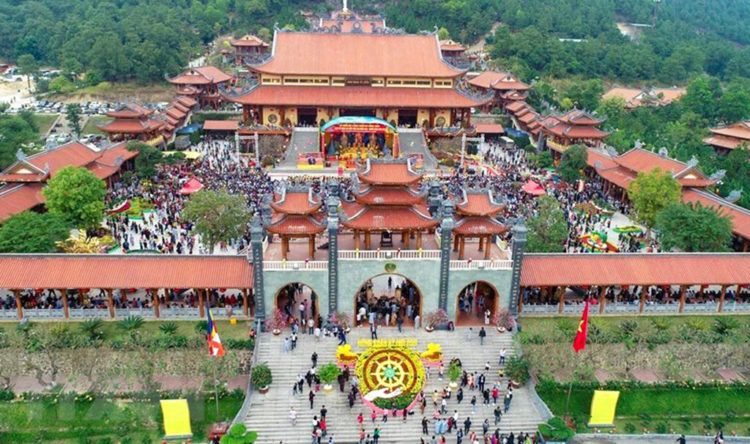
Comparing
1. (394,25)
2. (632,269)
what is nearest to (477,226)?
(632,269)

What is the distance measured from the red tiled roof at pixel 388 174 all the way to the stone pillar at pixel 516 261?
508 cm

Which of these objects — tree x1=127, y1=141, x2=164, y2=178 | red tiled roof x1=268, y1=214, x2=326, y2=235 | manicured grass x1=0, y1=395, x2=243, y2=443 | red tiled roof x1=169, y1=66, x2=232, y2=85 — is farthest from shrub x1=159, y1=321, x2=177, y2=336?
red tiled roof x1=169, y1=66, x2=232, y2=85

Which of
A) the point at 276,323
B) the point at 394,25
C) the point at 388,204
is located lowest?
the point at 276,323

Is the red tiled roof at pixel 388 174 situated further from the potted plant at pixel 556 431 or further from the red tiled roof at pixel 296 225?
the potted plant at pixel 556 431

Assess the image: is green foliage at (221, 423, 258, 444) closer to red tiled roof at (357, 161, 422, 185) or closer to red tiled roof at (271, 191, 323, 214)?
red tiled roof at (271, 191, 323, 214)

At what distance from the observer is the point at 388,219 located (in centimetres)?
2838

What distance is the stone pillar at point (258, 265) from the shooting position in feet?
88.8

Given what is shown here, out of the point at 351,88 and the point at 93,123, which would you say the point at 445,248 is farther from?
the point at 93,123

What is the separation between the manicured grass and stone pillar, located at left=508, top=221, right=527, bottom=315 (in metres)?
12.9

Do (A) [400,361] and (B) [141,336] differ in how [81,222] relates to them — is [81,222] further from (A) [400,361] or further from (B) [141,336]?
(A) [400,361]

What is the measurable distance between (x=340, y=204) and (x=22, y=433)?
16.4 m

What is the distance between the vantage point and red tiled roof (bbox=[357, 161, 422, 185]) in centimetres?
2806

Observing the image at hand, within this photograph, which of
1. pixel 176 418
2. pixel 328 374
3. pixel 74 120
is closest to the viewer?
pixel 176 418

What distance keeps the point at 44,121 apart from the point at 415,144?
132ft
